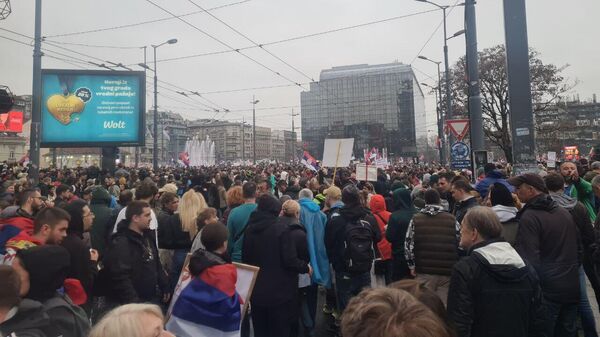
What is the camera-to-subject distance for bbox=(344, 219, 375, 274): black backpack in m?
5.09

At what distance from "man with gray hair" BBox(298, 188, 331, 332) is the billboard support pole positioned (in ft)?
27.9

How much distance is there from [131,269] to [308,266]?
6.31ft

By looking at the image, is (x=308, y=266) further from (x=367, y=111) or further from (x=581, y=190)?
(x=367, y=111)

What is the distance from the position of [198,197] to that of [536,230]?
4.25m

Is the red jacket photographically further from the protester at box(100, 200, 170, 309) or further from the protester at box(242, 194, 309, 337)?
the protester at box(100, 200, 170, 309)

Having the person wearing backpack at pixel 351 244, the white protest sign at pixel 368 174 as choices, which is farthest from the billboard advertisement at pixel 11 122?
the person wearing backpack at pixel 351 244

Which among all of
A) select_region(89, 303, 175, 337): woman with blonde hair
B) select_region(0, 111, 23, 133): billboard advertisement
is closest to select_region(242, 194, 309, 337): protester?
select_region(89, 303, 175, 337): woman with blonde hair

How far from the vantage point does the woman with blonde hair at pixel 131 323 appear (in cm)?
170

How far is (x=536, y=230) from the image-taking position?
12.6 ft

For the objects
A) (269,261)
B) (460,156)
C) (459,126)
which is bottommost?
(269,261)

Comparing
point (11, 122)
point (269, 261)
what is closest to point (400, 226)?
point (269, 261)

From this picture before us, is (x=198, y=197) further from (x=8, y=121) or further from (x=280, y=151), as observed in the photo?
(x=280, y=151)

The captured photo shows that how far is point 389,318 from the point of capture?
4.41 feet

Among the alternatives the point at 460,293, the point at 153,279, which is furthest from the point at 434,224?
the point at 153,279
